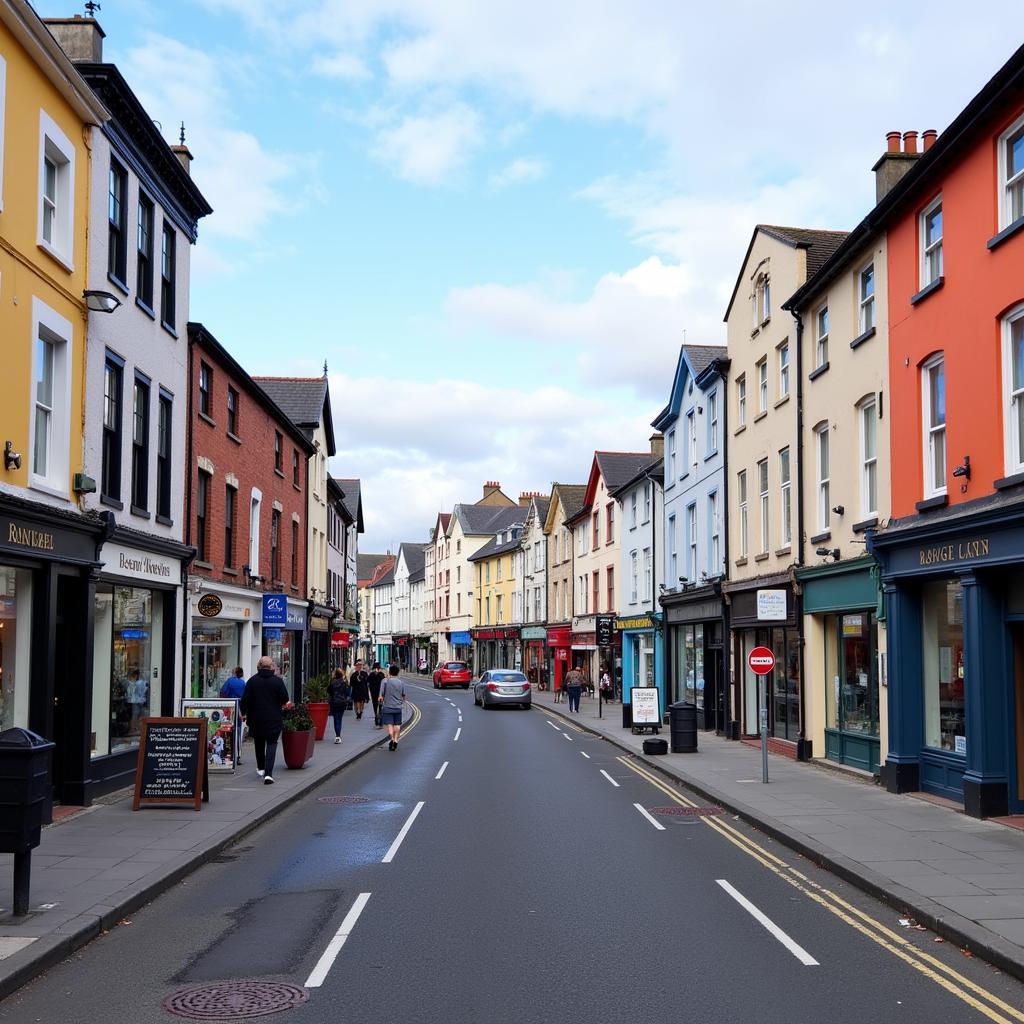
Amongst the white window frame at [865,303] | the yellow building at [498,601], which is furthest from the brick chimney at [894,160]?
the yellow building at [498,601]

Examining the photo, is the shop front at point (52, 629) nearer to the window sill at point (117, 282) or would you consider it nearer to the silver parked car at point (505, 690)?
the window sill at point (117, 282)

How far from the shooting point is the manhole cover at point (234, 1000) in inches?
249

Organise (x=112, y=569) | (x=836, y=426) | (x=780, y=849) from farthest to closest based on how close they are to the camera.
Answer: (x=836, y=426) < (x=112, y=569) < (x=780, y=849)

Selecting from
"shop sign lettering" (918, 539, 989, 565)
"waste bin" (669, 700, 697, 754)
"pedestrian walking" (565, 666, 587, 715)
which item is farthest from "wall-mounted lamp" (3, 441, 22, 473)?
"pedestrian walking" (565, 666, 587, 715)

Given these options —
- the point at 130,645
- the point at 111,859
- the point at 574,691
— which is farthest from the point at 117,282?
the point at 574,691

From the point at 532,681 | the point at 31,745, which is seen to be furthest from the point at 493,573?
the point at 31,745

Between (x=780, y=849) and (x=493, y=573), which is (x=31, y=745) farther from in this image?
(x=493, y=573)

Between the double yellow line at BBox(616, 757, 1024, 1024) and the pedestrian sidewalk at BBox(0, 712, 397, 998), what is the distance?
5.77m

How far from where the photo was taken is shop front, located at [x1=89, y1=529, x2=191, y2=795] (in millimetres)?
15477

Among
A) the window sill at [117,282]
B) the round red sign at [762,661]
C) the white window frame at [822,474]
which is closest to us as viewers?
the window sill at [117,282]

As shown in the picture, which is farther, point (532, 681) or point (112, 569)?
point (532, 681)

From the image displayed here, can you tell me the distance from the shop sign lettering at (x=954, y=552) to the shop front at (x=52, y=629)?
37.2 ft

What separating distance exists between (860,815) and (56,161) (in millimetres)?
13415

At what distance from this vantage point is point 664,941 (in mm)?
7891
